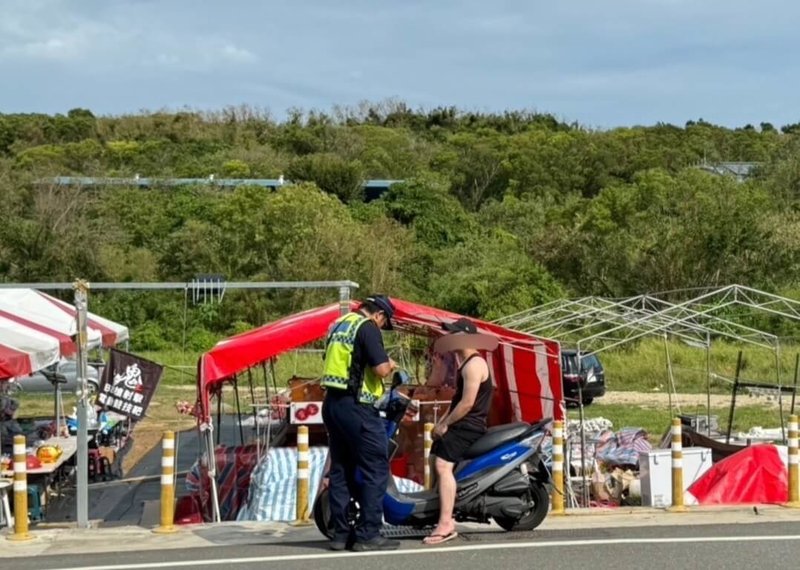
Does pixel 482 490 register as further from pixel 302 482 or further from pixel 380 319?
pixel 302 482

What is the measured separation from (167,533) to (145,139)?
72598mm

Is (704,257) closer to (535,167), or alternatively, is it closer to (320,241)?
(320,241)

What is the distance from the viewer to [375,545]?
799 cm

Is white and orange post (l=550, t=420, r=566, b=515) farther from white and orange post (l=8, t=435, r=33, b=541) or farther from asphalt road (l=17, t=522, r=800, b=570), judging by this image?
white and orange post (l=8, t=435, r=33, b=541)

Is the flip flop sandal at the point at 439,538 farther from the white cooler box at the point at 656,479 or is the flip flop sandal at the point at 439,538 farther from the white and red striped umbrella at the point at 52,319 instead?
the white and red striped umbrella at the point at 52,319

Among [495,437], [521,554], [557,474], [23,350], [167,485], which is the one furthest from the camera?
[23,350]

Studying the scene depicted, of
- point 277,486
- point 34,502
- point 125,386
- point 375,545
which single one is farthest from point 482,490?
point 125,386

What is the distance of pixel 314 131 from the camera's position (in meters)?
76.6

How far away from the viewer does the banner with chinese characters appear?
1500 cm

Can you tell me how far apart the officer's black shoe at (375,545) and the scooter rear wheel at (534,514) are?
1.08 meters

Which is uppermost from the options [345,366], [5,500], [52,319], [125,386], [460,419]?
[345,366]

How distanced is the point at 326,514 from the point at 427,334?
663 cm

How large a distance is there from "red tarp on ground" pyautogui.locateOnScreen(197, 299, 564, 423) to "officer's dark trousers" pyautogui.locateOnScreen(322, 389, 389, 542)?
3.12 metres

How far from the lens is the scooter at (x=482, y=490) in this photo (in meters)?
8.43
